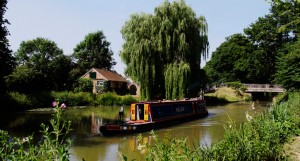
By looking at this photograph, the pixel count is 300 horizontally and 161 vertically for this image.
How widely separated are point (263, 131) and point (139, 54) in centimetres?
2072

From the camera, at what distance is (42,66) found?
159ft

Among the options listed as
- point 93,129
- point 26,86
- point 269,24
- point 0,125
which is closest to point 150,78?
point 93,129

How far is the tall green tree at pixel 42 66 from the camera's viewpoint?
35.5m

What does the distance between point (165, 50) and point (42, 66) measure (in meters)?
27.0

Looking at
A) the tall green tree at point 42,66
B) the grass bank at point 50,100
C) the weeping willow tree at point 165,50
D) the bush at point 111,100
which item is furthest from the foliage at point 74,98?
the weeping willow tree at point 165,50

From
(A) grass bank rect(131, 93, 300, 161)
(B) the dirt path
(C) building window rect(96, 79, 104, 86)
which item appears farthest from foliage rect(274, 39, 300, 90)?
(C) building window rect(96, 79, 104, 86)

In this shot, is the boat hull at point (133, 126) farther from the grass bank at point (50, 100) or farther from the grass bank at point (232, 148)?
the grass bank at point (50, 100)

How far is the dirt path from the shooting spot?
6400 millimetres

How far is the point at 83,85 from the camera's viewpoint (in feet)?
137

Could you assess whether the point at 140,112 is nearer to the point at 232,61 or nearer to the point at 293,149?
the point at 293,149

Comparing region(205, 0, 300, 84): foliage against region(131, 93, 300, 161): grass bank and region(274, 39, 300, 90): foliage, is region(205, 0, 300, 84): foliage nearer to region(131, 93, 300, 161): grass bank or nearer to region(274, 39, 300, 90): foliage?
region(274, 39, 300, 90): foliage

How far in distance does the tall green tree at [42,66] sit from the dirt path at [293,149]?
31217mm

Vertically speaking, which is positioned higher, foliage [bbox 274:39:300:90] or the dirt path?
foliage [bbox 274:39:300:90]

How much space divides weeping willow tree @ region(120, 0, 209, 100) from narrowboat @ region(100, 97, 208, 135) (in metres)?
3.68
